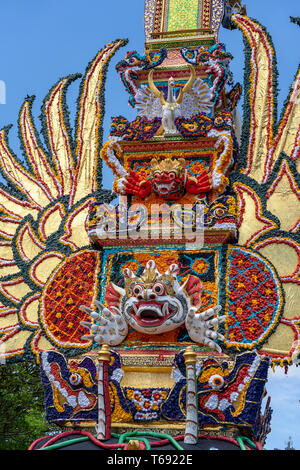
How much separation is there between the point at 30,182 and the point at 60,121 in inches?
48.1

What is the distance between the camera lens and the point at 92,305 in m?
9.22

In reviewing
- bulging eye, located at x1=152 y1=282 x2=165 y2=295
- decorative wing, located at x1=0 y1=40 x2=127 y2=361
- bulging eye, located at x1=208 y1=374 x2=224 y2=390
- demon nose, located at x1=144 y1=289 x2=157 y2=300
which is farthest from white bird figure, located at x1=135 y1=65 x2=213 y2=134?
bulging eye, located at x1=208 y1=374 x2=224 y2=390

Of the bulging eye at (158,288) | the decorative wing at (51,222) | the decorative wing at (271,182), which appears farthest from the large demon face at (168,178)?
the bulging eye at (158,288)

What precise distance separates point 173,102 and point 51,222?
2.77 metres

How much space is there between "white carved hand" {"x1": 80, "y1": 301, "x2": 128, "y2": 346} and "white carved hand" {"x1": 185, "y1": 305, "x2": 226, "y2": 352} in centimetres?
92

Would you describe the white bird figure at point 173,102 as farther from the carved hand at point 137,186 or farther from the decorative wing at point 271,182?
the carved hand at point 137,186

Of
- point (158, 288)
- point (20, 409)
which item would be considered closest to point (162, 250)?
point (158, 288)

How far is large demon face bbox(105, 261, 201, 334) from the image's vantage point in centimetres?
873

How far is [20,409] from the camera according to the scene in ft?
48.4

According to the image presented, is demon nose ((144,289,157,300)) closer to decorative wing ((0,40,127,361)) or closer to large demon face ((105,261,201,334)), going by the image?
large demon face ((105,261,201,334))

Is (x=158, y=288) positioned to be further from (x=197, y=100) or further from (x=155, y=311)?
(x=197, y=100)
